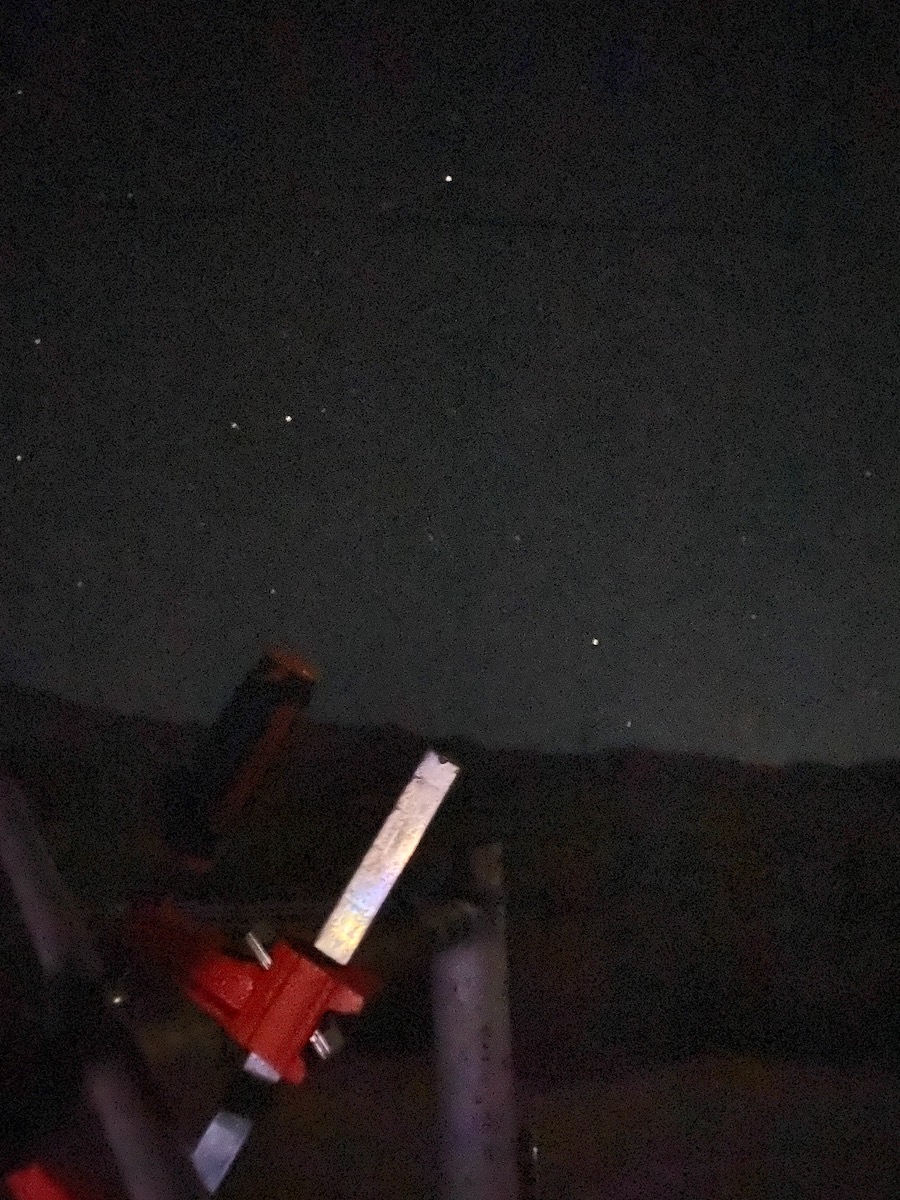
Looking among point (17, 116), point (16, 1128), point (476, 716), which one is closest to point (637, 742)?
point (476, 716)

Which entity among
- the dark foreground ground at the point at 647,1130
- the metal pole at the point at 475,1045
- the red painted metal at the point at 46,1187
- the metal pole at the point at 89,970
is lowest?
the dark foreground ground at the point at 647,1130

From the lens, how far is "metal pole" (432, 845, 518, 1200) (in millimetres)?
717

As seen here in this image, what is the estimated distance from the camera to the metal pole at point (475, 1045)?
2.35 feet

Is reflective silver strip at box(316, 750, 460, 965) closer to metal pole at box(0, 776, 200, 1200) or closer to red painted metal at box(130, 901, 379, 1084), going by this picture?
red painted metal at box(130, 901, 379, 1084)

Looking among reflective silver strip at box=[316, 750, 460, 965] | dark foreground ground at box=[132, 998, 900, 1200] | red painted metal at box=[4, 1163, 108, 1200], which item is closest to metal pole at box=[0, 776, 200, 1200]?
red painted metal at box=[4, 1163, 108, 1200]

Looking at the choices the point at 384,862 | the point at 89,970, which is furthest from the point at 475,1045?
the point at 89,970

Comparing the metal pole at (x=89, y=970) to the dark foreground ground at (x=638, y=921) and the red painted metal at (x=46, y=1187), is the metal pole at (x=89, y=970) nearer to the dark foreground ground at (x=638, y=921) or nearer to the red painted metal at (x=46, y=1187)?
the red painted metal at (x=46, y=1187)

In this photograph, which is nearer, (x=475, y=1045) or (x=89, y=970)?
(x=89, y=970)

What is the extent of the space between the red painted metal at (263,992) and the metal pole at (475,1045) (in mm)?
79

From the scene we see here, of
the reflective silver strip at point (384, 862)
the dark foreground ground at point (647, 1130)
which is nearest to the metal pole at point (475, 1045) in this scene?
the reflective silver strip at point (384, 862)

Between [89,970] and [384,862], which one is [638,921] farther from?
[89,970]

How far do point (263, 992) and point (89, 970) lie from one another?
0.33 ft

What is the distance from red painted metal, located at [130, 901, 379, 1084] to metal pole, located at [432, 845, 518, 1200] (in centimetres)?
8

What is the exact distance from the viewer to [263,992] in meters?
0.67
